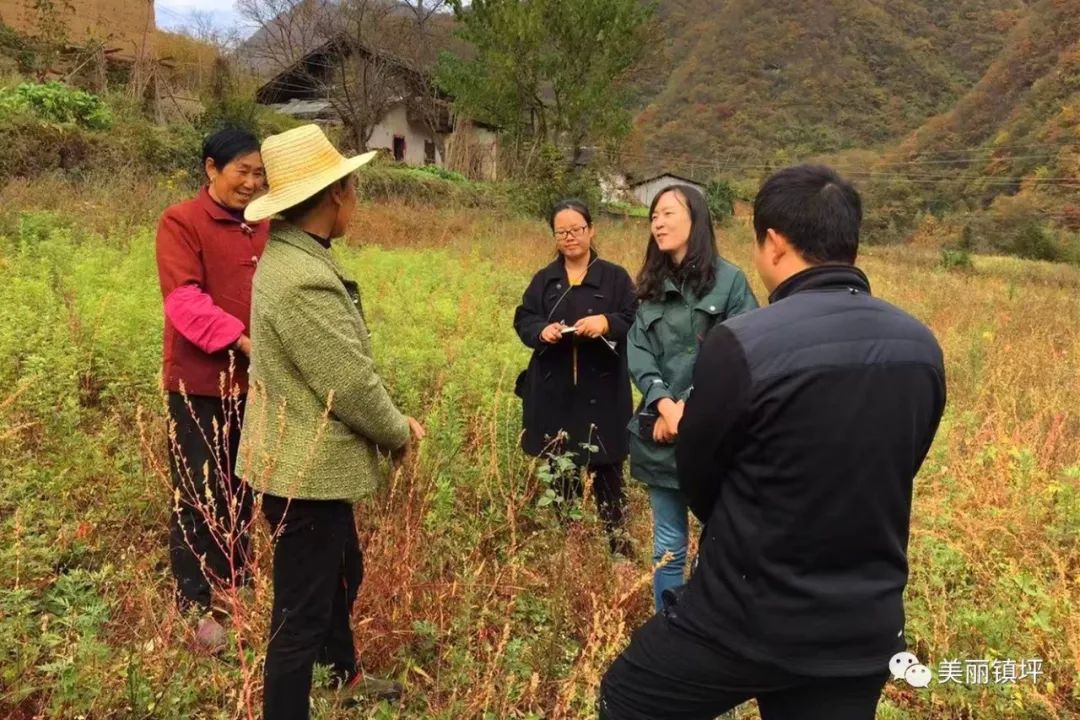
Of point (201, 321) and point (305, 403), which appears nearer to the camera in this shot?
point (305, 403)

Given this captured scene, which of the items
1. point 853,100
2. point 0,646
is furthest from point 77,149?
point 853,100

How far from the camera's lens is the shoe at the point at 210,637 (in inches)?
90.7

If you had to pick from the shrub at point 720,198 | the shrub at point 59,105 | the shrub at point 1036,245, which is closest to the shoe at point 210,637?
the shrub at point 59,105

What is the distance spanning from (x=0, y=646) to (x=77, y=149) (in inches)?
444

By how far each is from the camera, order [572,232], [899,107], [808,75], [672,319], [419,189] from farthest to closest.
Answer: [808,75] < [899,107] < [419,189] < [572,232] < [672,319]

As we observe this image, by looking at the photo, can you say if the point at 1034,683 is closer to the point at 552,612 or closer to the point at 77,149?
the point at 552,612

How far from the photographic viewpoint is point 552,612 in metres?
2.50

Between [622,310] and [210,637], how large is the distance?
6.99 ft

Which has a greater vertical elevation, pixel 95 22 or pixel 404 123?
pixel 95 22

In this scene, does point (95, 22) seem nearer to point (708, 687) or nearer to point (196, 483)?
point (196, 483)

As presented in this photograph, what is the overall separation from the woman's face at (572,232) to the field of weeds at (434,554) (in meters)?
0.85

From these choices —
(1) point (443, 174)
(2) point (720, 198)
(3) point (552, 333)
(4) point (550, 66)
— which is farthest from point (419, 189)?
(2) point (720, 198)

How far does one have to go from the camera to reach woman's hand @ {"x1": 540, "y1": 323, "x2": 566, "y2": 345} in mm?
3051

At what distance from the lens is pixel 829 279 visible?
1.36 meters
